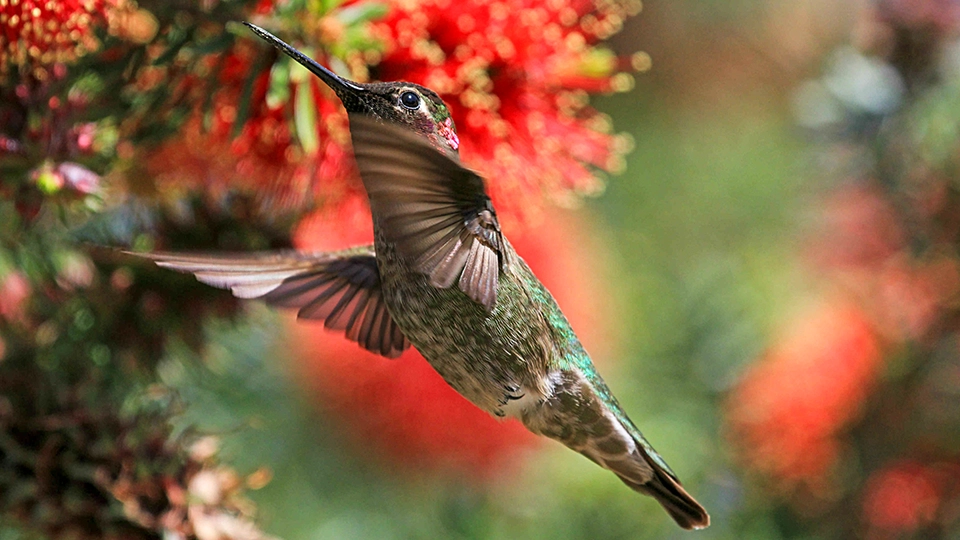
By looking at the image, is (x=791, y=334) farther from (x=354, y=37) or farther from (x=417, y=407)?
(x=354, y=37)

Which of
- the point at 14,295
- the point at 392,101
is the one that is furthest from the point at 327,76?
the point at 14,295

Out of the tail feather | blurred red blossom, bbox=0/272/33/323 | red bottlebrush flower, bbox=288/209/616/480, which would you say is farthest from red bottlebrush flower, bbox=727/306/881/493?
blurred red blossom, bbox=0/272/33/323

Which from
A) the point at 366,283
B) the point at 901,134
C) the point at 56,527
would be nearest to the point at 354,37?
the point at 366,283

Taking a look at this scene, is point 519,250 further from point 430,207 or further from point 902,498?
point 430,207

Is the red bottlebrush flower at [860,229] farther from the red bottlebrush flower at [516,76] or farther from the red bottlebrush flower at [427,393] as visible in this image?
the red bottlebrush flower at [516,76]

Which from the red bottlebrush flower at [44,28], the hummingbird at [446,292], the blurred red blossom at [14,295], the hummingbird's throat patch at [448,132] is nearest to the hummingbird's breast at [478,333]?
the hummingbird at [446,292]

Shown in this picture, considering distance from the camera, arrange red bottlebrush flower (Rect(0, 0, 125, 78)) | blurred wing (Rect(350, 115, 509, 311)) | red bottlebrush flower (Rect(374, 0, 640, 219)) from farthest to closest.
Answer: red bottlebrush flower (Rect(374, 0, 640, 219)) → red bottlebrush flower (Rect(0, 0, 125, 78)) → blurred wing (Rect(350, 115, 509, 311))

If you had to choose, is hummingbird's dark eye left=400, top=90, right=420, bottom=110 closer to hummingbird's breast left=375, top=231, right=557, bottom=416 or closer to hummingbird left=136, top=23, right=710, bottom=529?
hummingbird left=136, top=23, right=710, bottom=529

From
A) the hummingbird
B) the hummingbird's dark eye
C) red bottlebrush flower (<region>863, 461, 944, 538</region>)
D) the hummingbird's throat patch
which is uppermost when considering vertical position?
the hummingbird's dark eye
